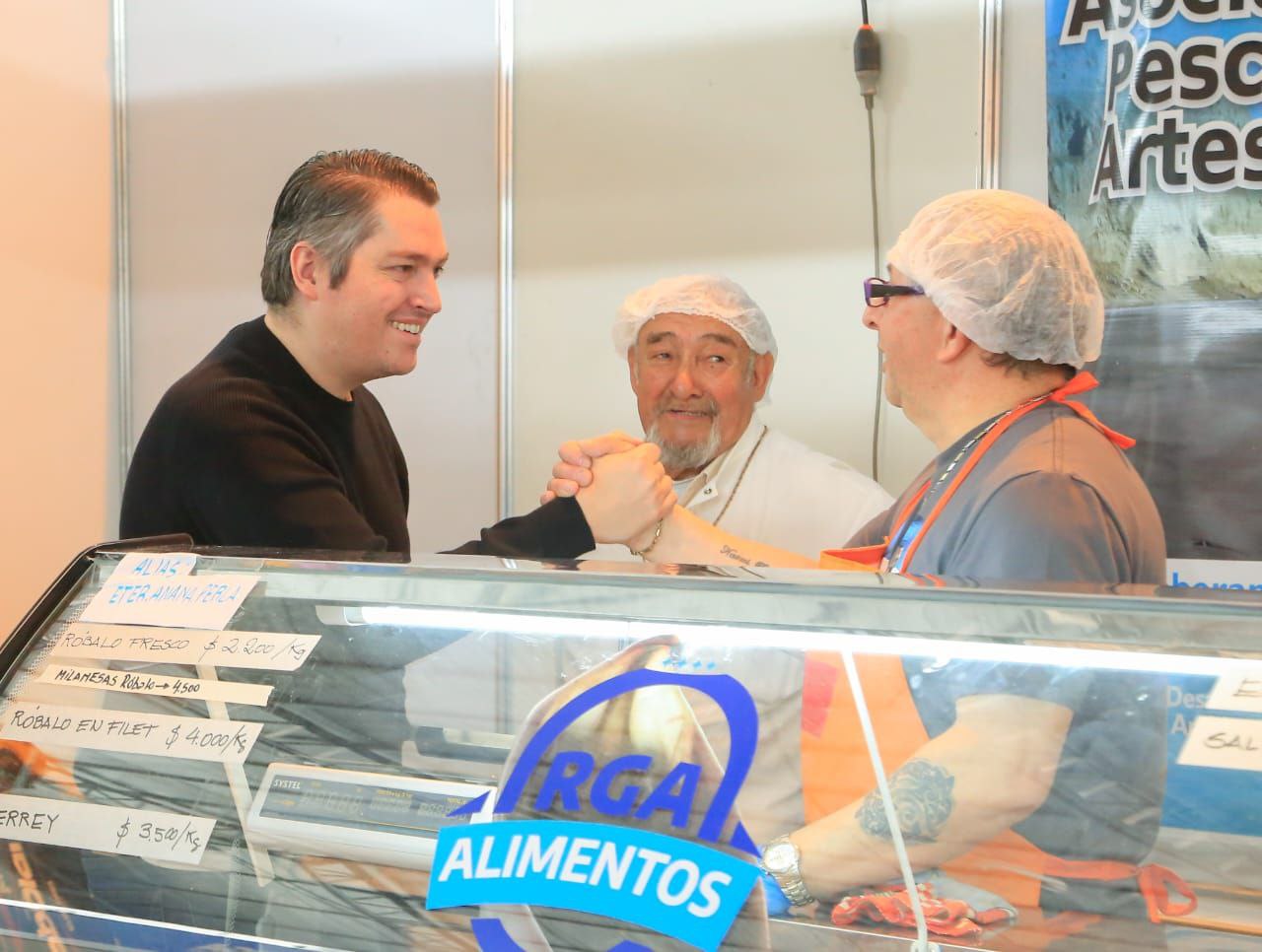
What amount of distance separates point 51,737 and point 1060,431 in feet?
3.43

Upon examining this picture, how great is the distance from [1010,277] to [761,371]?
1.09 m

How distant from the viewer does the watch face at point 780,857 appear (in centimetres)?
83

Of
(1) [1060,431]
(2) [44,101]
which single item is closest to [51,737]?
(1) [1060,431]

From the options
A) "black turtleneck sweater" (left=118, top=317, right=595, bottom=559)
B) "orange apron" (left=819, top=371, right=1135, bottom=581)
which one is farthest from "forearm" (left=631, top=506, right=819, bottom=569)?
"orange apron" (left=819, top=371, right=1135, bottom=581)

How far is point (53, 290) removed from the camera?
3414 mm

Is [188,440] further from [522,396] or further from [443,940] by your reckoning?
[522,396]

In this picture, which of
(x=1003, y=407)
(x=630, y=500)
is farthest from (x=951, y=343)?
(x=630, y=500)

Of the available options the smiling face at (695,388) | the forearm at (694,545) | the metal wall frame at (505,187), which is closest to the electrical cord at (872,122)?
the smiling face at (695,388)

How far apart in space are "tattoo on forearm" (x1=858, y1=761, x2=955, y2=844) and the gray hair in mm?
1271

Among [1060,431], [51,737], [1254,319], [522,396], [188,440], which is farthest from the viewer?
[522,396]

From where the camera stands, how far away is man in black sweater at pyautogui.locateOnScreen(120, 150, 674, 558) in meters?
1.58

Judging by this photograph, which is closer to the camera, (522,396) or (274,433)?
(274,433)

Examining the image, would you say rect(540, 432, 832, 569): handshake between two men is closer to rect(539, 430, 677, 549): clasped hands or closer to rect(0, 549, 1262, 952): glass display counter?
rect(539, 430, 677, 549): clasped hands

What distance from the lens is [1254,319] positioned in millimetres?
2477
